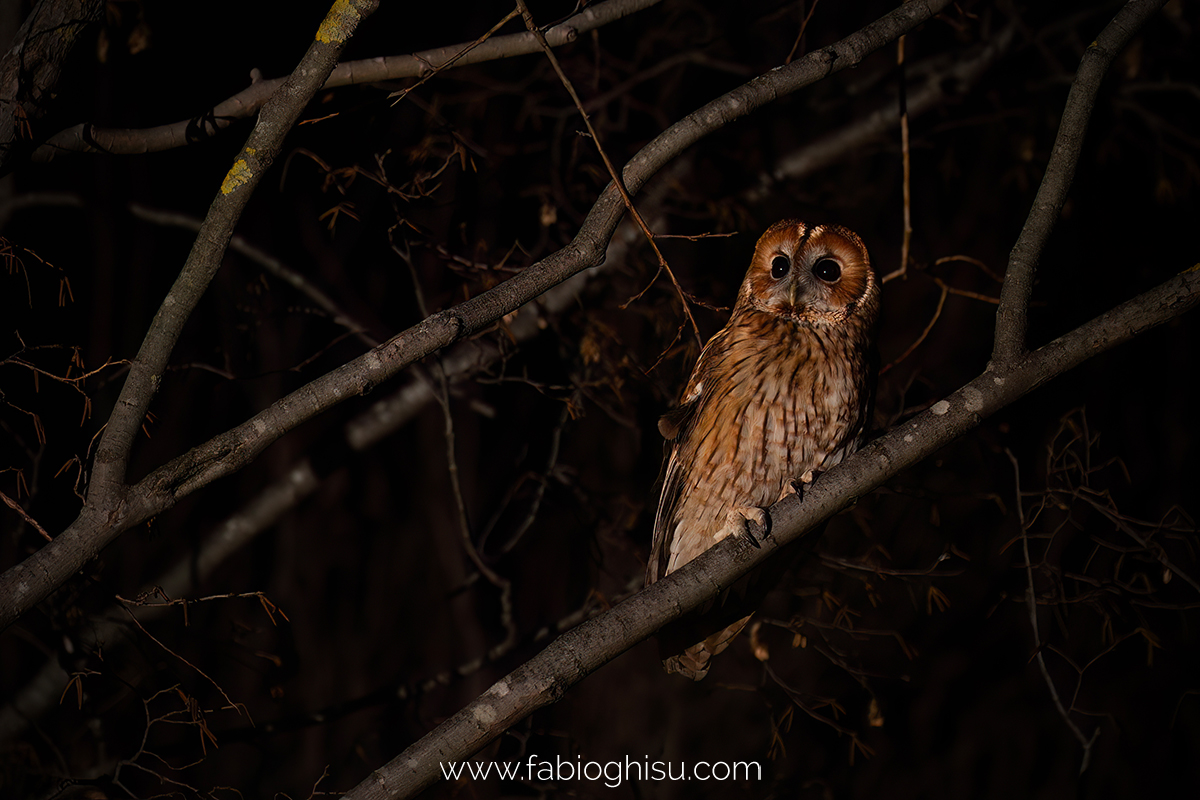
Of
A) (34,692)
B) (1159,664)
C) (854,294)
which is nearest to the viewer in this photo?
(854,294)

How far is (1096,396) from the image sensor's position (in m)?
3.98

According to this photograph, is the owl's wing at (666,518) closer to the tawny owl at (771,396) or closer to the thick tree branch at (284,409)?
the tawny owl at (771,396)

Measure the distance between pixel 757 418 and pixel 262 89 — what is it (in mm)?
1427

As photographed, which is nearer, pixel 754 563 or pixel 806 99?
pixel 754 563

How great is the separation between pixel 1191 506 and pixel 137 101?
533 centimetres

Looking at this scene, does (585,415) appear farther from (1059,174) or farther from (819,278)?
(1059,174)

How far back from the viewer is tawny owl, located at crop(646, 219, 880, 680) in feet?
6.48

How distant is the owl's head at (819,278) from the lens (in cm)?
211

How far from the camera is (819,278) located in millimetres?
2125

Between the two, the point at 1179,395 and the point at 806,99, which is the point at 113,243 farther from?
the point at 1179,395

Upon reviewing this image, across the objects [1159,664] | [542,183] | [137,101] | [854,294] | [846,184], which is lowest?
[1159,664]

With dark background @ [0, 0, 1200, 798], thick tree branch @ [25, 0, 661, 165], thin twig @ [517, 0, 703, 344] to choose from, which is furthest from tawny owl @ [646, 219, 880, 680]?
thick tree branch @ [25, 0, 661, 165]

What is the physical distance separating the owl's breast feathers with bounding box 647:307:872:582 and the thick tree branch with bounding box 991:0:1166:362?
0.47 meters

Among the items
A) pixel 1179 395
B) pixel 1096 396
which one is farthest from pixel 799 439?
pixel 1179 395
